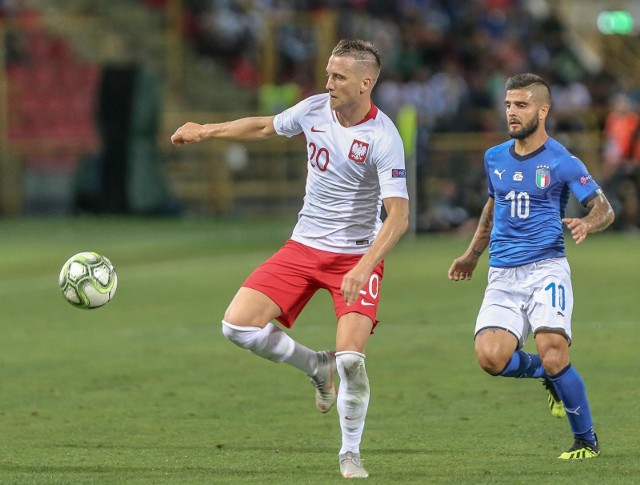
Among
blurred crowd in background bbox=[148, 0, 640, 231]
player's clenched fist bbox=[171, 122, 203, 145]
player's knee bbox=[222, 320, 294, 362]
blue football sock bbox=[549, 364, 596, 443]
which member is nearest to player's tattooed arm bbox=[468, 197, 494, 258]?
blue football sock bbox=[549, 364, 596, 443]

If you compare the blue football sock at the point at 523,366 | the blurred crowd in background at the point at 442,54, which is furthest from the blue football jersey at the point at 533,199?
the blurred crowd in background at the point at 442,54

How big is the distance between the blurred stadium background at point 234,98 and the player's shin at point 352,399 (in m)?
16.8

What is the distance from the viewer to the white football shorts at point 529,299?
320 inches

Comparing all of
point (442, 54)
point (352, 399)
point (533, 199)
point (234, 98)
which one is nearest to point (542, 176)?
point (533, 199)

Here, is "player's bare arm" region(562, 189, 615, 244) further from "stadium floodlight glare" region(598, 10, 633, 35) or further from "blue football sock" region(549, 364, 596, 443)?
"stadium floodlight glare" region(598, 10, 633, 35)

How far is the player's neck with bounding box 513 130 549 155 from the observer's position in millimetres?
8320

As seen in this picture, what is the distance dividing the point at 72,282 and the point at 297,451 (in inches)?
68.1

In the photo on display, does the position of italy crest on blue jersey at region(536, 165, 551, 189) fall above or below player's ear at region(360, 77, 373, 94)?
below

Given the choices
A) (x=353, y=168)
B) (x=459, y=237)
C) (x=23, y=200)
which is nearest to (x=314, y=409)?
(x=353, y=168)

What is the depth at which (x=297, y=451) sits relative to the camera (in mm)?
8273

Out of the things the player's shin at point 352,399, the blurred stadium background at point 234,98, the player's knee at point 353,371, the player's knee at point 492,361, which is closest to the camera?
the player's shin at point 352,399

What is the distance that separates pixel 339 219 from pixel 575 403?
167 centimetres

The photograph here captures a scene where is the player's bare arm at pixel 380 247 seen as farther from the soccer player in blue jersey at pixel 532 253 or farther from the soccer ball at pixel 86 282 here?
the soccer ball at pixel 86 282

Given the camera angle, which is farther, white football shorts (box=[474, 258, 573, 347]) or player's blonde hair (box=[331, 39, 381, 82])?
white football shorts (box=[474, 258, 573, 347])
